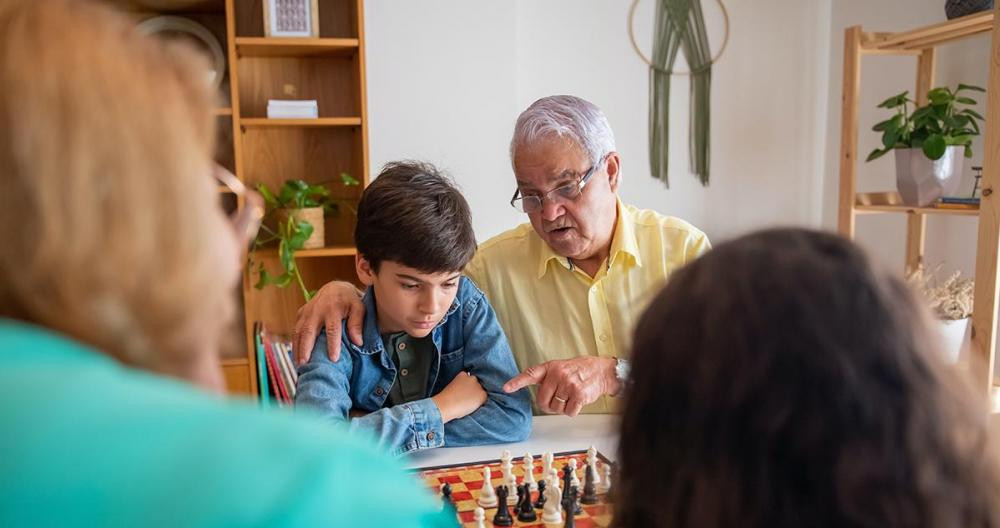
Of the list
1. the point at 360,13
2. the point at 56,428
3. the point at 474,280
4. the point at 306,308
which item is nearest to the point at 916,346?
the point at 56,428

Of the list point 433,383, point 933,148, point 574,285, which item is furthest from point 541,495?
point 933,148

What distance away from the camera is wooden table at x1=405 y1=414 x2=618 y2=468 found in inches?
63.3

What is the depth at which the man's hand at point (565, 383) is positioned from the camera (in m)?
1.69

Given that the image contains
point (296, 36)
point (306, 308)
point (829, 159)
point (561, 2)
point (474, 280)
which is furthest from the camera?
point (829, 159)

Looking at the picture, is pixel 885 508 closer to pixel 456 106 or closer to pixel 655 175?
pixel 456 106

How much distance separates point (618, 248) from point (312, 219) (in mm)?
1523

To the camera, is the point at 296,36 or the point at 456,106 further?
the point at 456,106

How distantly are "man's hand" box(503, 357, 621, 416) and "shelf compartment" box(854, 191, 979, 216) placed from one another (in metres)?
1.65

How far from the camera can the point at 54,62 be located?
0.48 metres

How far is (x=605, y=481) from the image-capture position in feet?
4.78

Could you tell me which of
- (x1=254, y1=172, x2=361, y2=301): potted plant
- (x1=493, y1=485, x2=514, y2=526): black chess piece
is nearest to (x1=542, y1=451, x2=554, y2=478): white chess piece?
(x1=493, y1=485, x2=514, y2=526): black chess piece

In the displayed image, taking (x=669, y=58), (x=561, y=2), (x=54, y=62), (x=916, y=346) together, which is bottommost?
(x=916, y=346)

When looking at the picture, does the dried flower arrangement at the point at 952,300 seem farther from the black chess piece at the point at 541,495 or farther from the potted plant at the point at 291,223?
the potted plant at the point at 291,223

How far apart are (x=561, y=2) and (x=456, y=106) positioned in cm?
80
